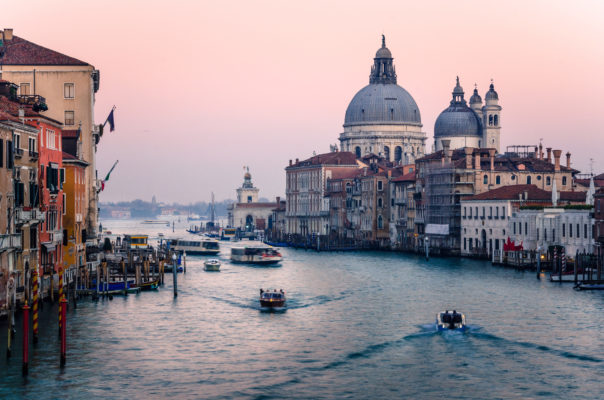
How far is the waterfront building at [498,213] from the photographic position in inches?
3438

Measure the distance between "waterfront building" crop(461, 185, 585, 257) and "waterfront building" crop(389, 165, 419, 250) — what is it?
49.9ft

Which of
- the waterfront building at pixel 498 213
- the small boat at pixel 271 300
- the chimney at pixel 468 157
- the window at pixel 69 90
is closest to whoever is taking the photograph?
the small boat at pixel 271 300

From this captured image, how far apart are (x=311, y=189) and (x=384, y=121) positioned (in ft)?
73.4

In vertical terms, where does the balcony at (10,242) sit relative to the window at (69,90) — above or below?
below

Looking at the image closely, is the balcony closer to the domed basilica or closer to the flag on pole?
the flag on pole

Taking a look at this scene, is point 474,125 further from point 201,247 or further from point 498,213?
point 498,213

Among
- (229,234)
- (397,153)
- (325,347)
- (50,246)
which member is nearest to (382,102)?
(397,153)

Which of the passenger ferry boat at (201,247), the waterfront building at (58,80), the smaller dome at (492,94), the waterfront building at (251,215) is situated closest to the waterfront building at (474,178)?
the passenger ferry boat at (201,247)

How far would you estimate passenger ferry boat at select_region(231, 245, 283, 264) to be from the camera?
Answer: 91.0m

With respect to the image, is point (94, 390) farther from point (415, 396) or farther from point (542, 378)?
point (542, 378)

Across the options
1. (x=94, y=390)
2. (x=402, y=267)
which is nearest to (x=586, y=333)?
(x=94, y=390)

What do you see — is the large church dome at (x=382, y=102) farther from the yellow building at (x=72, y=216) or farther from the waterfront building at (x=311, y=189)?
the yellow building at (x=72, y=216)

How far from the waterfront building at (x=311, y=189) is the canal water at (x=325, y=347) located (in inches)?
3373

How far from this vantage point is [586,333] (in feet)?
140
